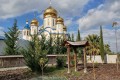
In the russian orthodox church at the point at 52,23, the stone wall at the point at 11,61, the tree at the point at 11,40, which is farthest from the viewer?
the russian orthodox church at the point at 52,23

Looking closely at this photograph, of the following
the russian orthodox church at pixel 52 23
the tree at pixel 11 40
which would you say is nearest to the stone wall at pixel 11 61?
the tree at pixel 11 40

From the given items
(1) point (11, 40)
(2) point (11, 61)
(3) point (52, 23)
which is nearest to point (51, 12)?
(3) point (52, 23)

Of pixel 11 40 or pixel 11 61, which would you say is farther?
pixel 11 40

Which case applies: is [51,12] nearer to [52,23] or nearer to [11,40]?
[52,23]

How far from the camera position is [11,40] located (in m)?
29.0

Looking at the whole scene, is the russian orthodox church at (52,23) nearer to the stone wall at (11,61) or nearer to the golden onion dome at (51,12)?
the golden onion dome at (51,12)

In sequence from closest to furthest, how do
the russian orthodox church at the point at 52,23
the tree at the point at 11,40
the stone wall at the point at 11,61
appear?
the stone wall at the point at 11,61 → the tree at the point at 11,40 → the russian orthodox church at the point at 52,23

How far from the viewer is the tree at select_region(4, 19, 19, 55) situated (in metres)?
28.4

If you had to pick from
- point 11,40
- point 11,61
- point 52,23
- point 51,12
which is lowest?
point 11,61

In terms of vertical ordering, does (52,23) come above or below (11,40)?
above

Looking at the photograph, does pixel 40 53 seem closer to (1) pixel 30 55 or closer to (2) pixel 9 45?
(1) pixel 30 55

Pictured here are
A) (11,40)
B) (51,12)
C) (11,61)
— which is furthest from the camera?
(51,12)

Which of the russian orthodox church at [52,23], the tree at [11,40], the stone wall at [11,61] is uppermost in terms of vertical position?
the russian orthodox church at [52,23]

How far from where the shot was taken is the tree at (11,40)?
93.3ft
